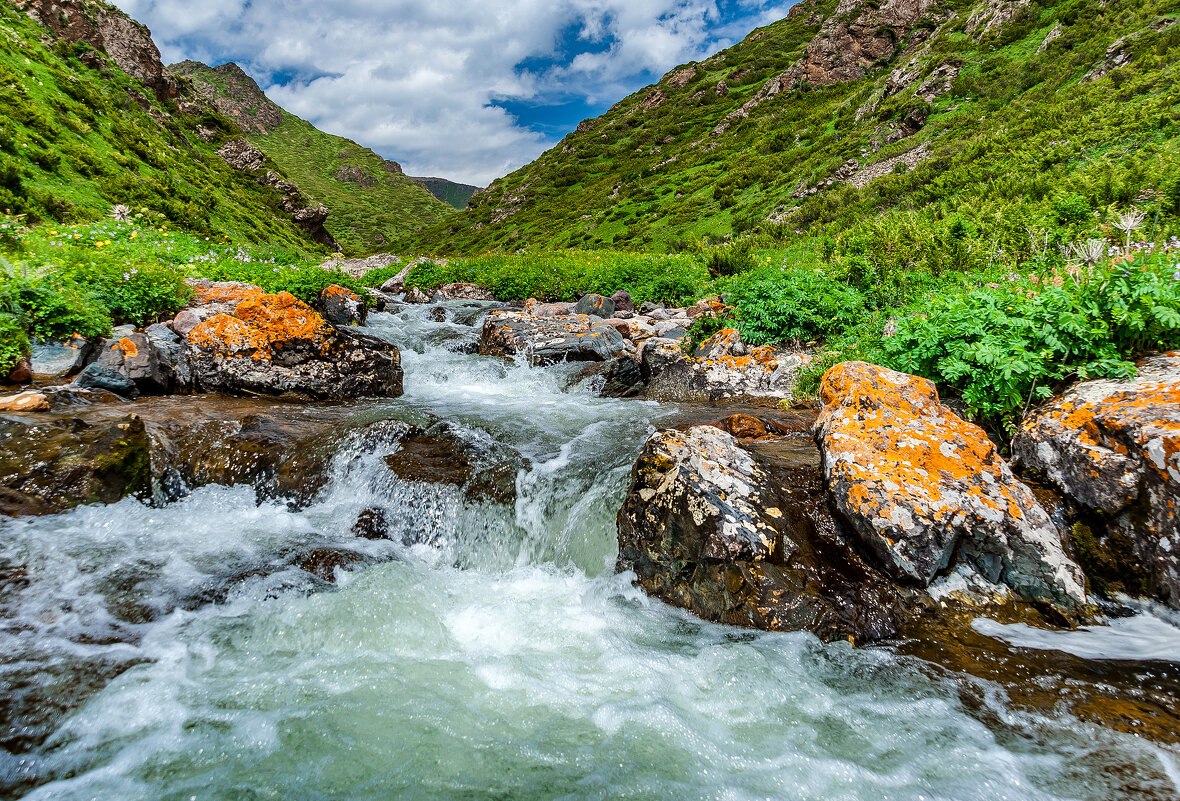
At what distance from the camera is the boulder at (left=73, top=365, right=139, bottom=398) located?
654 cm

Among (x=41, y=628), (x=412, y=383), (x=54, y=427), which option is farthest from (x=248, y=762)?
(x=412, y=383)

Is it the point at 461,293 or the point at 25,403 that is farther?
the point at 461,293

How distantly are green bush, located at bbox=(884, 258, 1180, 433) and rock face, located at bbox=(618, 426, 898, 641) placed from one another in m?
2.53

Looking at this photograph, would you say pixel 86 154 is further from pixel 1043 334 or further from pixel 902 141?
pixel 902 141

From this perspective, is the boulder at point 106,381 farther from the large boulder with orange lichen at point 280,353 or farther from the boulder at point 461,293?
the boulder at point 461,293

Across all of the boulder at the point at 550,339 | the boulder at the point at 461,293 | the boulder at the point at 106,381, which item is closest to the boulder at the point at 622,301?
the boulder at the point at 550,339

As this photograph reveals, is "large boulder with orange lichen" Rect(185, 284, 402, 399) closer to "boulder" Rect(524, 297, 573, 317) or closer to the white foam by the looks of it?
"boulder" Rect(524, 297, 573, 317)

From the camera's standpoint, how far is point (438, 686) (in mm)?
3516

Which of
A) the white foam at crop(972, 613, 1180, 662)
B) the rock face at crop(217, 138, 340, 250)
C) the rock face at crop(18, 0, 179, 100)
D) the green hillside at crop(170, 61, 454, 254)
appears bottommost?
the white foam at crop(972, 613, 1180, 662)

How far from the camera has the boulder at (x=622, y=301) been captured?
1703 cm

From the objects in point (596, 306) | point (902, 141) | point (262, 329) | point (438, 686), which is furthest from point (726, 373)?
point (902, 141)

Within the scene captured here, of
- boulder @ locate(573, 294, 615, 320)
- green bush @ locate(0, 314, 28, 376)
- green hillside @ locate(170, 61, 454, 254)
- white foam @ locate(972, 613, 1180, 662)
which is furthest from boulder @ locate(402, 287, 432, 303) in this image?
green hillside @ locate(170, 61, 454, 254)

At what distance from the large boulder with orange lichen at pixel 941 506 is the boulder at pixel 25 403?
8431 millimetres

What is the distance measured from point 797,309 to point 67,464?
10.5 m
